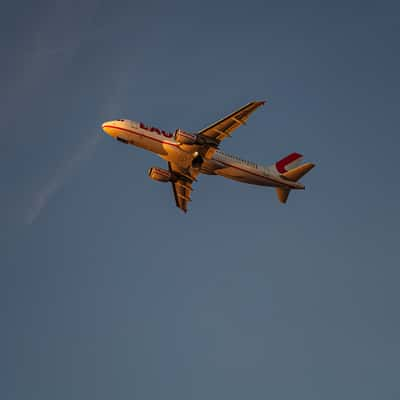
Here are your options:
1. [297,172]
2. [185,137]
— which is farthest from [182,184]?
[297,172]

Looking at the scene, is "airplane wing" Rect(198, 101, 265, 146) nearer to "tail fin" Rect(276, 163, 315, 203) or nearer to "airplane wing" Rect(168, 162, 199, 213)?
"airplane wing" Rect(168, 162, 199, 213)

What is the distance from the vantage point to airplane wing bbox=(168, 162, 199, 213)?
84156mm

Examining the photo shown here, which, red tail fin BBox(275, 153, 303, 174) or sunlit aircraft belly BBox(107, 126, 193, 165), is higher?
red tail fin BBox(275, 153, 303, 174)

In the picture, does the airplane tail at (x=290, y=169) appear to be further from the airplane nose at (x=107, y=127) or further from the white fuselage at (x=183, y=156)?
the airplane nose at (x=107, y=127)

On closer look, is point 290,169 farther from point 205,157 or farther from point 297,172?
point 205,157

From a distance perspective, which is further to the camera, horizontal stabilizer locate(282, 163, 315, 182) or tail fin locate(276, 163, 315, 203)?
tail fin locate(276, 163, 315, 203)

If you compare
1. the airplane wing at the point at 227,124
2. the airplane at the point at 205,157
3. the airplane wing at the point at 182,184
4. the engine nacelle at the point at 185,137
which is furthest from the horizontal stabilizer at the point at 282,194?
the engine nacelle at the point at 185,137

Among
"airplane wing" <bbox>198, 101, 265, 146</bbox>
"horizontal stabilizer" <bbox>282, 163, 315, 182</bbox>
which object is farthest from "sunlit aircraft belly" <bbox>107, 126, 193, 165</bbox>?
"horizontal stabilizer" <bbox>282, 163, 315, 182</bbox>

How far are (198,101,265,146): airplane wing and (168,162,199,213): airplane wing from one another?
9101 millimetres

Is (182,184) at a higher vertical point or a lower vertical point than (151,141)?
lower

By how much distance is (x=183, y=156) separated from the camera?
78250 millimetres

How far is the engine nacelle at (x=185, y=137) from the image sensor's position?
74.4 metres

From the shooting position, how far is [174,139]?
77.8 metres

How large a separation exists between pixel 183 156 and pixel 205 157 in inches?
114
